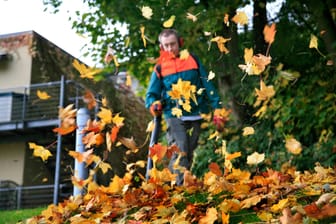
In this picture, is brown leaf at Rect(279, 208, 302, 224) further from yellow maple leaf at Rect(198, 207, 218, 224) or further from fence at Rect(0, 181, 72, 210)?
fence at Rect(0, 181, 72, 210)

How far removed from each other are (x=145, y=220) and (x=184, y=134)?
2.00 meters

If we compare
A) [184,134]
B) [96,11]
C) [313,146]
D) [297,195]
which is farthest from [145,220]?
[96,11]

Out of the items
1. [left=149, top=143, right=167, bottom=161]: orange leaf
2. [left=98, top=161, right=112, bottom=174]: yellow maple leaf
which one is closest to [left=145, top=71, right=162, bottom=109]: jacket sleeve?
[left=149, top=143, right=167, bottom=161]: orange leaf

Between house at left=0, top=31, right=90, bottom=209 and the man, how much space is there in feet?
37.5

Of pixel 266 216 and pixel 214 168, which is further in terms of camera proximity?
pixel 214 168

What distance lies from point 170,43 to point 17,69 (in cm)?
1333

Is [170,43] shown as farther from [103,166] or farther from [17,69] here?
[17,69]

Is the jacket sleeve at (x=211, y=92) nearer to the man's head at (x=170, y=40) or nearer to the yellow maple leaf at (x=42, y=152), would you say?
the man's head at (x=170, y=40)

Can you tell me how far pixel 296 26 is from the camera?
9.34 metres

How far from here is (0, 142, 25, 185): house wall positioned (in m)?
15.9

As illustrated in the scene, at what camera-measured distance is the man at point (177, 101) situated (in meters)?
4.40

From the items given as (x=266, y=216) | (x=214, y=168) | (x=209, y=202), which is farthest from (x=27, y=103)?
(x=266, y=216)

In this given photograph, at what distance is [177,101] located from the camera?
4.33m

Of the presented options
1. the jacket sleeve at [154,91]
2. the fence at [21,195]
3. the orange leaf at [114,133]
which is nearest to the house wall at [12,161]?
the fence at [21,195]
